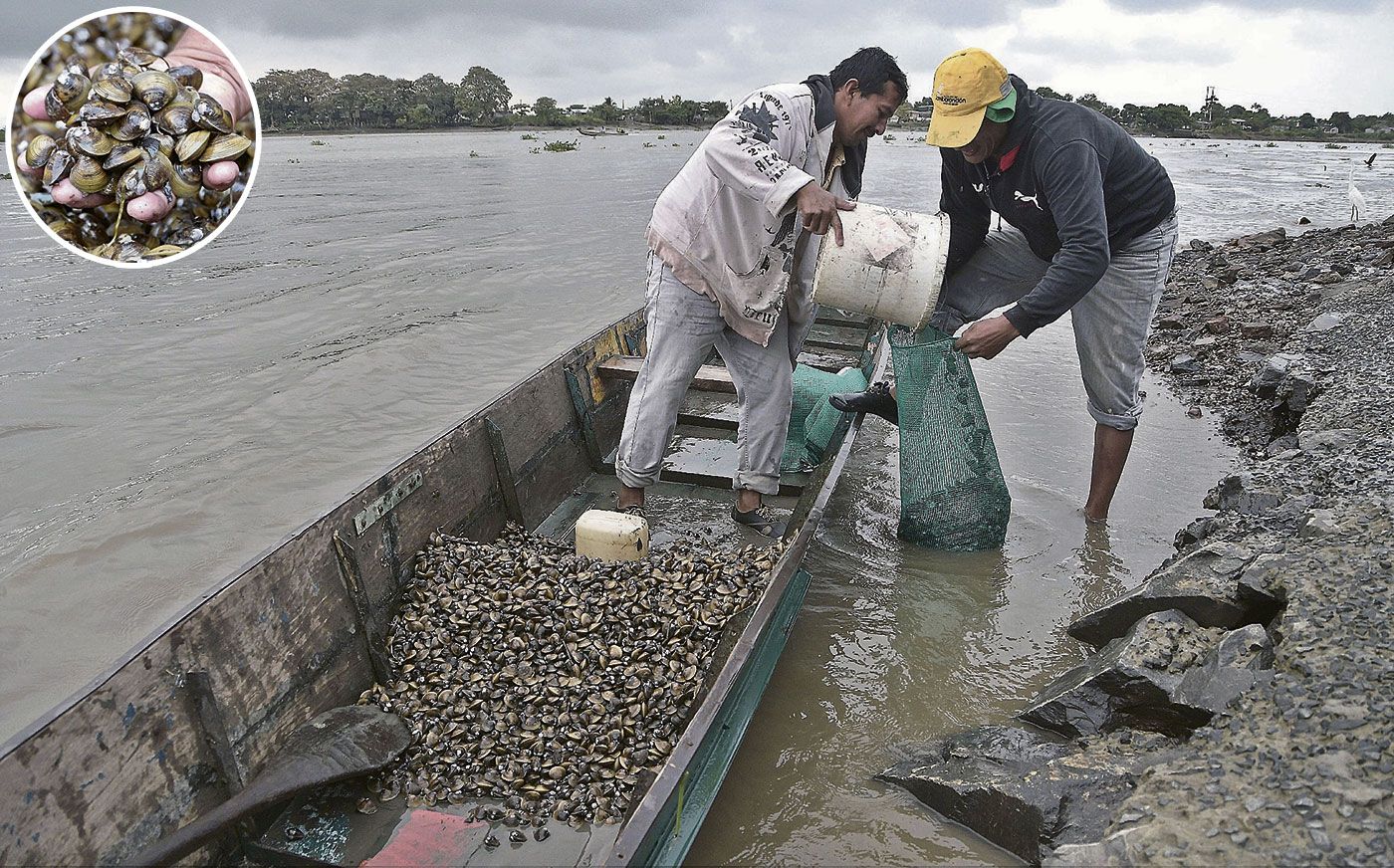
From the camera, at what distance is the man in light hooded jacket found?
345cm

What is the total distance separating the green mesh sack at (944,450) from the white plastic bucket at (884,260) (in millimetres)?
427

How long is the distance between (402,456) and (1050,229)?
10.2ft

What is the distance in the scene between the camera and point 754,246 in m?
3.71

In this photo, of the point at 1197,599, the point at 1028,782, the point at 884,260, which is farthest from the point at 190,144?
the point at 1197,599

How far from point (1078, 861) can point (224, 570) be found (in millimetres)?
4385

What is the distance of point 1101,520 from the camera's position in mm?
4973

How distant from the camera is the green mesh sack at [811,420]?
15.9ft

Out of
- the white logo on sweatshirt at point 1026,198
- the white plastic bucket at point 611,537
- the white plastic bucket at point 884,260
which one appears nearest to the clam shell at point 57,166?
the white plastic bucket at point 611,537

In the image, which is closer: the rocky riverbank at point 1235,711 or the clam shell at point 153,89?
the rocky riverbank at point 1235,711

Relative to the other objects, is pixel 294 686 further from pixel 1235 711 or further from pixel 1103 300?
pixel 1103 300

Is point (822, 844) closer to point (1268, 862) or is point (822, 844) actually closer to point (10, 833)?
point (1268, 862)

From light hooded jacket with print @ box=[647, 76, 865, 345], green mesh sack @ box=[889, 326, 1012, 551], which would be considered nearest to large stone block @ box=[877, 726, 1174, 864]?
green mesh sack @ box=[889, 326, 1012, 551]

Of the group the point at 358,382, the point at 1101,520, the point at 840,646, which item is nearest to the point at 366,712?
the point at 840,646

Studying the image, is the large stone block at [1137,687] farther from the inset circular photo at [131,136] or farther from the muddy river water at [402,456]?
the inset circular photo at [131,136]
